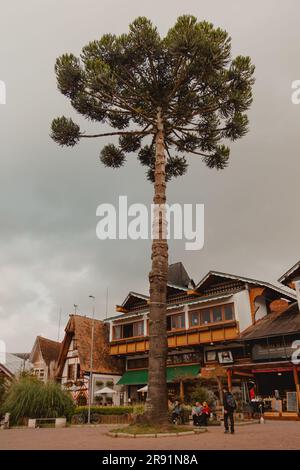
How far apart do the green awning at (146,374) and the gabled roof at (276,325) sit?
218 inches

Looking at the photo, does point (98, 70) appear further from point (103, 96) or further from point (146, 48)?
point (146, 48)

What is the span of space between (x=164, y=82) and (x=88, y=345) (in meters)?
26.9

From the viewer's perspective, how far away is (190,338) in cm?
3281

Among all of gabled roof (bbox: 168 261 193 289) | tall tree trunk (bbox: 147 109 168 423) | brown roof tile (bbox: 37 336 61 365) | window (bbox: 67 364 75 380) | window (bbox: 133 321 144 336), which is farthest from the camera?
brown roof tile (bbox: 37 336 61 365)

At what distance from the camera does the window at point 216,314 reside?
106ft

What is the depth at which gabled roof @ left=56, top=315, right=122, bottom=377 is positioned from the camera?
3662cm

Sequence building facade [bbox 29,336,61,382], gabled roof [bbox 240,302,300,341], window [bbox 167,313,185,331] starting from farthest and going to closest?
building facade [bbox 29,336,61,382] → window [bbox 167,313,185,331] → gabled roof [bbox 240,302,300,341]

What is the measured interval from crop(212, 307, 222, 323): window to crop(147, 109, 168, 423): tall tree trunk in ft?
62.0

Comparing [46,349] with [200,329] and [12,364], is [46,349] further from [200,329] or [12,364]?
[200,329]

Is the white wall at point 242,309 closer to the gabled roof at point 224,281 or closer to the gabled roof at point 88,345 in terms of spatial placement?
the gabled roof at point 224,281

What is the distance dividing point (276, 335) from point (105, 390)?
15329mm

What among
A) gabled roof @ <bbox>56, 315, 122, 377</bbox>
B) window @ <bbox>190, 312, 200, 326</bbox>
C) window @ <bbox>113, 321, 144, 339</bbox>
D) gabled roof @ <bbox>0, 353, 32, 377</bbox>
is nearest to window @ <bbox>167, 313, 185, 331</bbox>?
window @ <bbox>190, 312, 200, 326</bbox>

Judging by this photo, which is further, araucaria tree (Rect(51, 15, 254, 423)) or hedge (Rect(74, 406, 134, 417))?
hedge (Rect(74, 406, 134, 417))

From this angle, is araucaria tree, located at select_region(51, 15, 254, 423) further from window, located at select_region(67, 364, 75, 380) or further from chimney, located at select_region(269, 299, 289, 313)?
window, located at select_region(67, 364, 75, 380)
